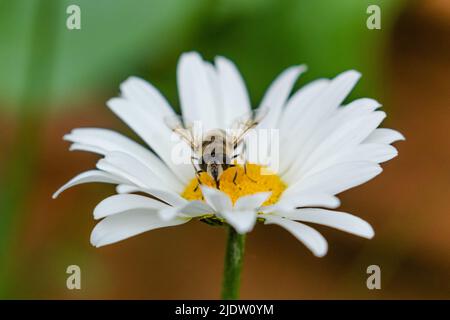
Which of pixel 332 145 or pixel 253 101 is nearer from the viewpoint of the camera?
pixel 332 145

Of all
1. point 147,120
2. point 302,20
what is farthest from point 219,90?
point 302,20

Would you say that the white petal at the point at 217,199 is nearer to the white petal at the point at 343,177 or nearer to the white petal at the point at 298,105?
the white petal at the point at 343,177

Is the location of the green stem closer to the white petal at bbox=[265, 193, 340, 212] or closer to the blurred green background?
the white petal at bbox=[265, 193, 340, 212]

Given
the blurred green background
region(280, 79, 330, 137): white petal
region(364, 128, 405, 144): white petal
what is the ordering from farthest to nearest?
the blurred green background
region(280, 79, 330, 137): white petal
region(364, 128, 405, 144): white petal

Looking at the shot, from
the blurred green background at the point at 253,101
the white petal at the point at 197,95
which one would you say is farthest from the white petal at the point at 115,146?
the blurred green background at the point at 253,101

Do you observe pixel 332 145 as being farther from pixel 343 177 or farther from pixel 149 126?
pixel 149 126

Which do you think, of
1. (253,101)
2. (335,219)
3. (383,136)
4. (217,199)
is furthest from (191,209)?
(253,101)

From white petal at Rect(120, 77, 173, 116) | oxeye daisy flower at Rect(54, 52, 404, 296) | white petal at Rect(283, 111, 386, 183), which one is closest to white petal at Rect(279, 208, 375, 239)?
oxeye daisy flower at Rect(54, 52, 404, 296)
